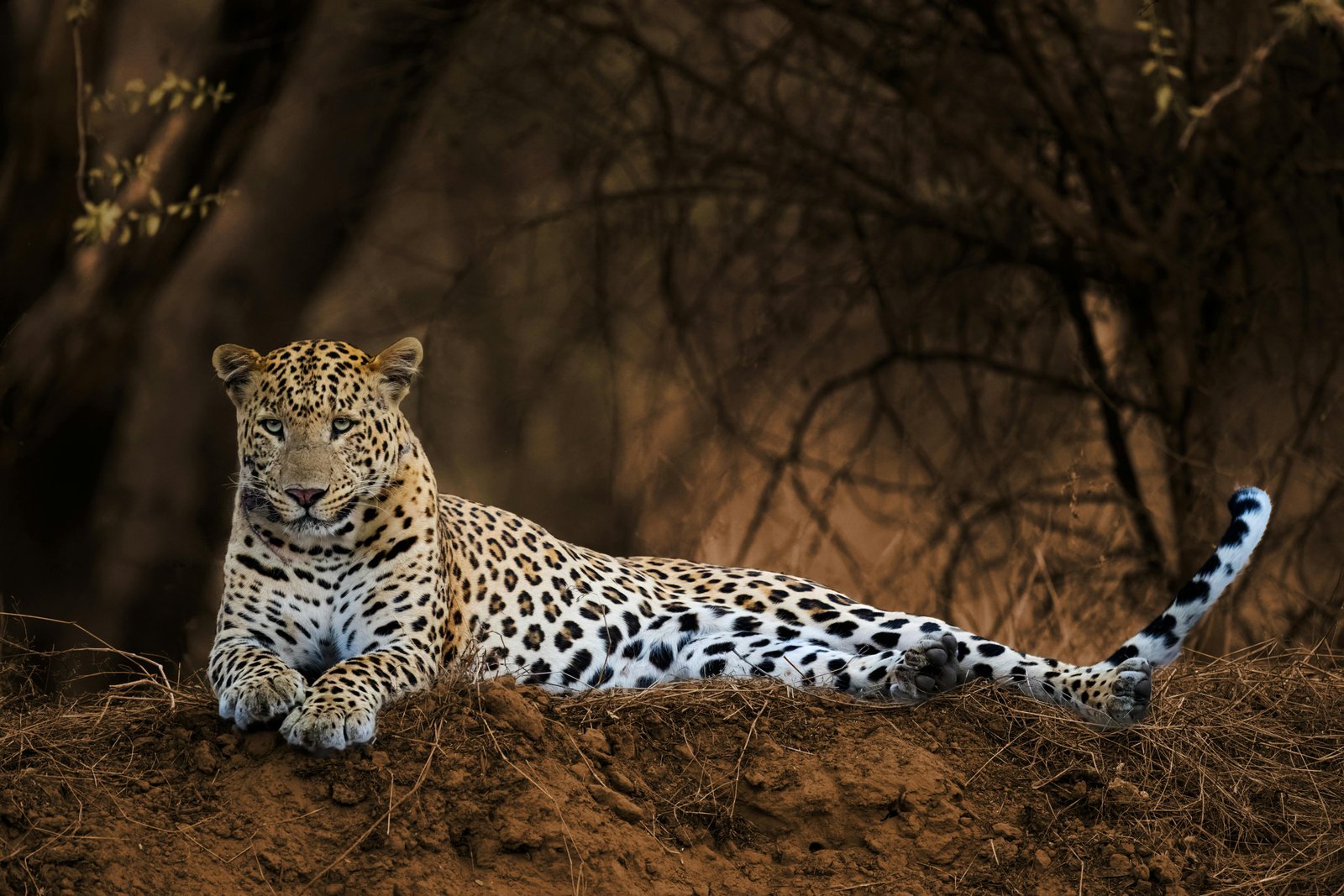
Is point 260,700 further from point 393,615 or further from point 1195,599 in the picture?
point 1195,599

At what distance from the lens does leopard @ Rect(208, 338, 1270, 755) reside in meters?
5.21

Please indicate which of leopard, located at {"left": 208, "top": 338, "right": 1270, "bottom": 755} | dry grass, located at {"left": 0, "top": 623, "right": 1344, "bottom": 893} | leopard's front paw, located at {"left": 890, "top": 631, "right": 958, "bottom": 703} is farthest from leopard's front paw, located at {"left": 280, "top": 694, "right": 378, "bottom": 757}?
leopard's front paw, located at {"left": 890, "top": 631, "right": 958, "bottom": 703}

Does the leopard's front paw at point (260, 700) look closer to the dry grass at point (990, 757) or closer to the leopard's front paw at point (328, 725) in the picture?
the leopard's front paw at point (328, 725)

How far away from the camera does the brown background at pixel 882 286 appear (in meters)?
9.43

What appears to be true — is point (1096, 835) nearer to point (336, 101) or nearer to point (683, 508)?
point (683, 508)

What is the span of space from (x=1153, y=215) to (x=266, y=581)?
6331mm

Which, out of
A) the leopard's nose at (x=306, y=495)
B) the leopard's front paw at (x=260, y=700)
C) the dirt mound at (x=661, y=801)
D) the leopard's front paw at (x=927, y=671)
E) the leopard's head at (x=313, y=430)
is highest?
the leopard's head at (x=313, y=430)

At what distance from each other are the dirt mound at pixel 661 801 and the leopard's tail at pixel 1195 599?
220mm

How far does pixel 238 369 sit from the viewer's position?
18.1ft

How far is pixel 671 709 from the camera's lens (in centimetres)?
529

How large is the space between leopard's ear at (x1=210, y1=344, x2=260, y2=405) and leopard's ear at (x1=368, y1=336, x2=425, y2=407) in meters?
0.40

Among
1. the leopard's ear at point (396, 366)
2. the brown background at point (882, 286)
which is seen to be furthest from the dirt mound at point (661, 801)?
the brown background at point (882, 286)

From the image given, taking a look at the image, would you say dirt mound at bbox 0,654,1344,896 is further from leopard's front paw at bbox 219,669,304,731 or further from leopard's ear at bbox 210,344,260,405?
leopard's ear at bbox 210,344,260,405

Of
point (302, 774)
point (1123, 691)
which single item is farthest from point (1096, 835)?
point (302, 774)
